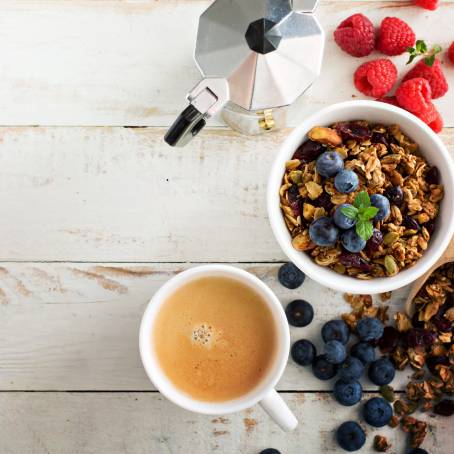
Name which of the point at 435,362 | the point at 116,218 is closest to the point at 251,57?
the point at 116,218

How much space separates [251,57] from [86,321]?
52 centimetres

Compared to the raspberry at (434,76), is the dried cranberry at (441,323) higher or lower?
lower

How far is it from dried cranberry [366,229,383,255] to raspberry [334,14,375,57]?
35 cm

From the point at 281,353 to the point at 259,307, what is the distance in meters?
0.07

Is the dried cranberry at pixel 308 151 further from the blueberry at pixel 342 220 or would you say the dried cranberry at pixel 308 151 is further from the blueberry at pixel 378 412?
the blueberry at pixel 378 412

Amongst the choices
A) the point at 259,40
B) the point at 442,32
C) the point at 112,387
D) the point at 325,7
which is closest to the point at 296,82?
the point at 259,40

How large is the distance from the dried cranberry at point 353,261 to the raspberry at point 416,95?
0.29 meters

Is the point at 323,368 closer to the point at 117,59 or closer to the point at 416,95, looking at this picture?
the point at 416,95

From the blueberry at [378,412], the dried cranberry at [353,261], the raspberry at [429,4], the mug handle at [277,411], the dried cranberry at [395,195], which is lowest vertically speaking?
the blueberry at [378,412]

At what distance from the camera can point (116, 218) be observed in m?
1.08

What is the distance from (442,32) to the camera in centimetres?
107

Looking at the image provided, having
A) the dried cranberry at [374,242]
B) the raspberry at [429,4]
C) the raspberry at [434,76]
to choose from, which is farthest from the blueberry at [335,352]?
the raspberry at [429,4]

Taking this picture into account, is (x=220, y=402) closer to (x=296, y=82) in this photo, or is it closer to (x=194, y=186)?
(x=194, y=186)

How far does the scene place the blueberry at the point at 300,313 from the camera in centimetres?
105
